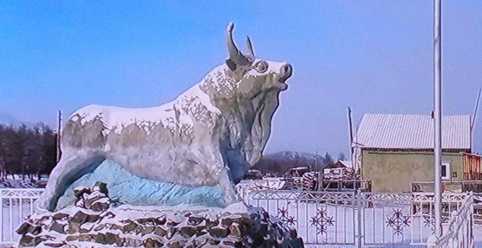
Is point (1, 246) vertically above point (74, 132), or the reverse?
point (74, 132)

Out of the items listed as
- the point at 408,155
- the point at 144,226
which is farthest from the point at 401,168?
the point at 144,226

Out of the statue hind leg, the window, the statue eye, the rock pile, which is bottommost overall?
the window

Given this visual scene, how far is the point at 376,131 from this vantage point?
24359 mm

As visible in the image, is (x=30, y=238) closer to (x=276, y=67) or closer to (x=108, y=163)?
(x=108, y=163)

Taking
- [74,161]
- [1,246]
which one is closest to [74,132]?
[74,161]

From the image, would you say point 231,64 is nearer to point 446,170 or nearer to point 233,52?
point 233,52

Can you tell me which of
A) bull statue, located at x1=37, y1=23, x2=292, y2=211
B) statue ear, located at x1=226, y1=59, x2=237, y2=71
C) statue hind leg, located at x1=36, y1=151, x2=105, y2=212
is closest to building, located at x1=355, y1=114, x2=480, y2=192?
bull statue, located at x1=37, y1=23, x2=292, y2=211

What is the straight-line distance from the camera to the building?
2302 centimetres

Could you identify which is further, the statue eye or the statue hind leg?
the statue hind leg

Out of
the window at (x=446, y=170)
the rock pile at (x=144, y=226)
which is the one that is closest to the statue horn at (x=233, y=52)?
the rock pile at (x=144, y=226)

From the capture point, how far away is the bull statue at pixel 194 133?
5074mm

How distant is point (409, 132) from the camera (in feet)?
79.2

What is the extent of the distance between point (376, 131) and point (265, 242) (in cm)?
1994

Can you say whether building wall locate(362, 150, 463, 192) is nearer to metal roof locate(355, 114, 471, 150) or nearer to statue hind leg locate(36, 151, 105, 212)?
metal roof locate(355, 114, 471, 150)
